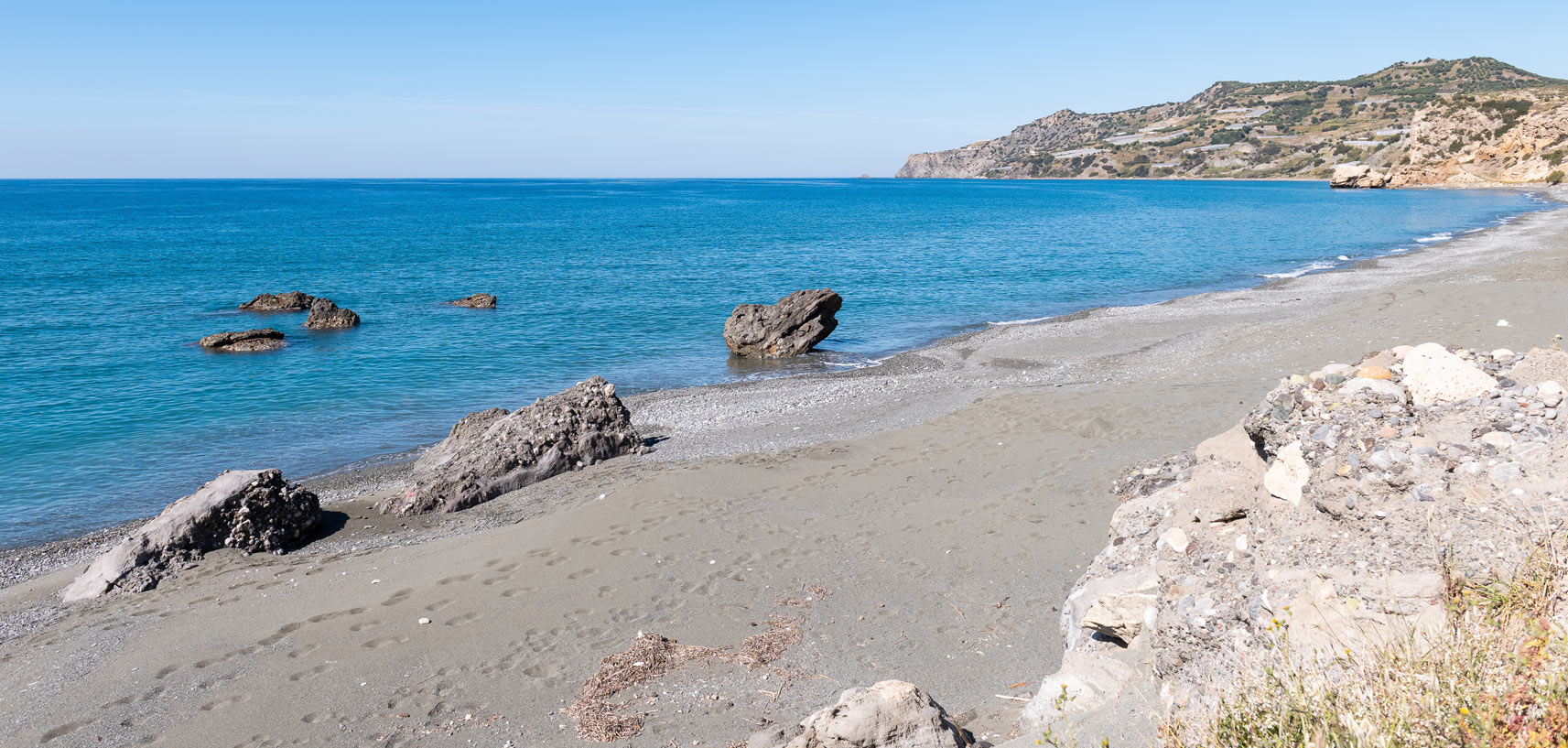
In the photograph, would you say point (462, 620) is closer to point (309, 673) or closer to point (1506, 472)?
point (309, 673)

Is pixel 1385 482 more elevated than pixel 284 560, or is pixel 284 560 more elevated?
pixel 1385 482

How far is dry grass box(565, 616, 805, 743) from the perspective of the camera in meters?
6.80

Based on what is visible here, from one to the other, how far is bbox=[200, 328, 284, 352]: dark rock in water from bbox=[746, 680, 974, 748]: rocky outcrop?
28.0 metres

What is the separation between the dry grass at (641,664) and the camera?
680 centimetres

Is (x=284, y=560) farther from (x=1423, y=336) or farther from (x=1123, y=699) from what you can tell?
(x=1423, y=336)

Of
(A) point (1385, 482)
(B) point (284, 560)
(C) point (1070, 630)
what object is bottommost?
(B) point (284, 560)

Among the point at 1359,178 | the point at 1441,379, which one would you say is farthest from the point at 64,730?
the point at 1359,178

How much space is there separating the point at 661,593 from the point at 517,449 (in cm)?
577

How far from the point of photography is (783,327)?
1013 inches

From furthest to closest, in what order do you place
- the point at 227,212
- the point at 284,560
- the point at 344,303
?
the point at 227,212 < the point at 344,303 < the point at 284,560

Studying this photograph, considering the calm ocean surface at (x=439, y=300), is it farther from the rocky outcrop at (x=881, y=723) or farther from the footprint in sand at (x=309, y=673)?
the rocky outcrop at (x=881, y=723)

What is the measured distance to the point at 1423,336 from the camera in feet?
65.3

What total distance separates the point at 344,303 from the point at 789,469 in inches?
1222

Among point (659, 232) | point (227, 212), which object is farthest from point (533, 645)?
point (227, 212)
